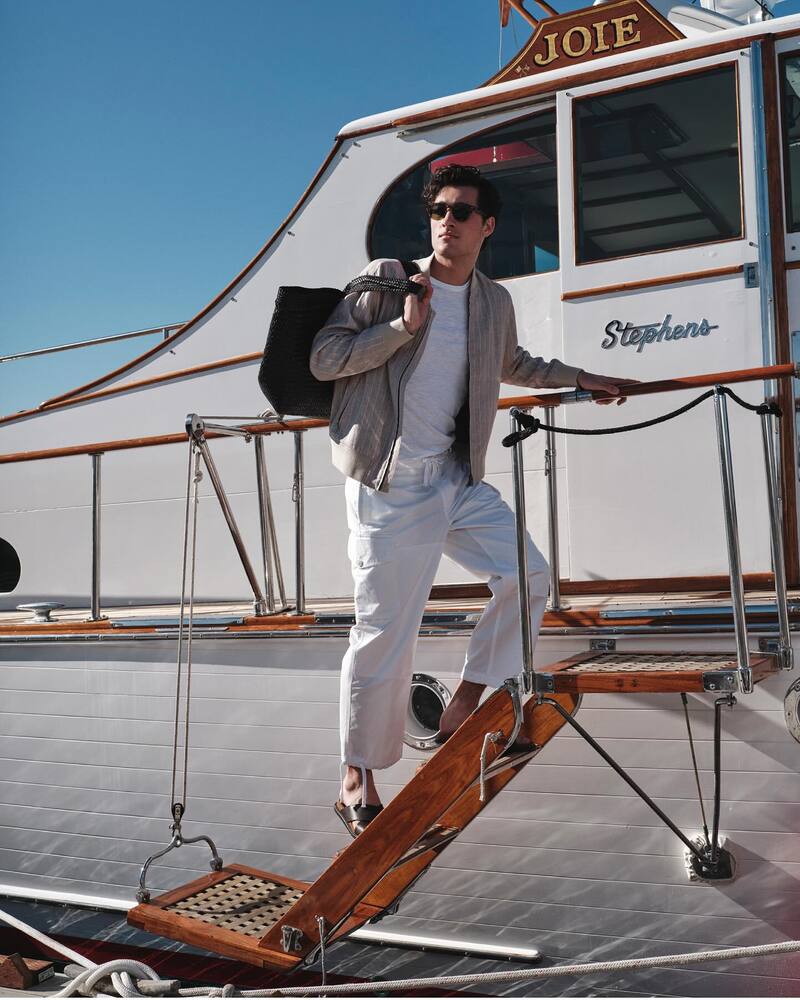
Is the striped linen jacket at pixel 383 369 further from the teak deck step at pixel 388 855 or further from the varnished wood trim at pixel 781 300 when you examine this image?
the varnished wood trim at pixel 781 300

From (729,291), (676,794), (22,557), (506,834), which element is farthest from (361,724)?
(22,557)

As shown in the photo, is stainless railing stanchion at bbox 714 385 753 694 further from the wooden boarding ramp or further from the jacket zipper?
the jacket zipper

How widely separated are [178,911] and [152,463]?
2.39 metres

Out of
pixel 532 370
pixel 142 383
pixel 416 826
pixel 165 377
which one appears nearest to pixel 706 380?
pixel 532 370

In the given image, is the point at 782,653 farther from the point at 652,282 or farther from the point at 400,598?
the point at 652,282

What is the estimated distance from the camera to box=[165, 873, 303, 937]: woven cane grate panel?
290cm

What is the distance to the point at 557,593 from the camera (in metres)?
3.21

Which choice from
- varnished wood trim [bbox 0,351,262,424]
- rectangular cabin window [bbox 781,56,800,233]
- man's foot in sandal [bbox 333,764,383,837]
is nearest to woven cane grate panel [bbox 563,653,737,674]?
man's foot in sandal [bbox 333,764,383,837]

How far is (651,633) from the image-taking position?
2996mm

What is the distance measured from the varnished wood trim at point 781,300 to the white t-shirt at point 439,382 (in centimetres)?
123

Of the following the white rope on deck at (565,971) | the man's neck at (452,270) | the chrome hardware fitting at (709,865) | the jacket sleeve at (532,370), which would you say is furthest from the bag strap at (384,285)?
the chrome hardware fitting at (709,865)

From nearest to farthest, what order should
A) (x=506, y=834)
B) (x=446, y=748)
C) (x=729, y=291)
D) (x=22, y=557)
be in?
(x=446, y=748)
(x=506, y=834)
(x=729, y=291)
(x=22, y=557)

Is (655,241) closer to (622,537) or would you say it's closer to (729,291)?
(729,291)

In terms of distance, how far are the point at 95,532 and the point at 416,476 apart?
69.2 inches
